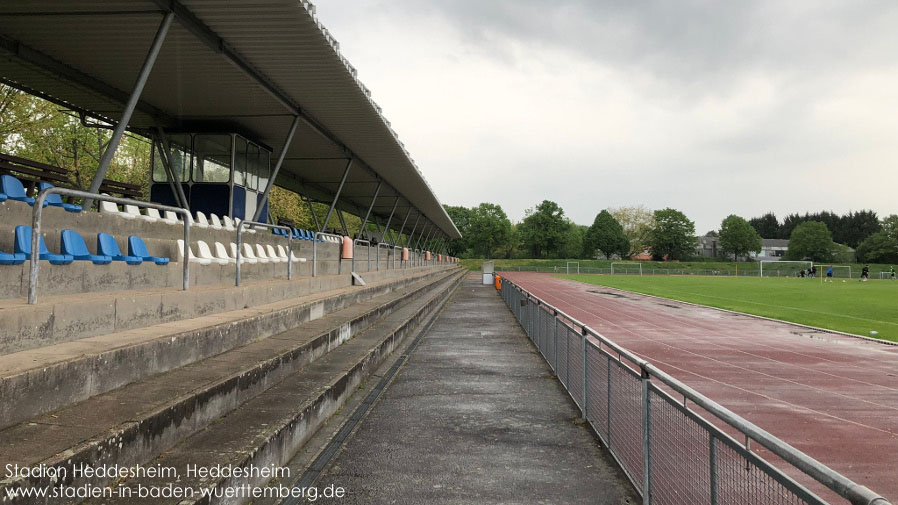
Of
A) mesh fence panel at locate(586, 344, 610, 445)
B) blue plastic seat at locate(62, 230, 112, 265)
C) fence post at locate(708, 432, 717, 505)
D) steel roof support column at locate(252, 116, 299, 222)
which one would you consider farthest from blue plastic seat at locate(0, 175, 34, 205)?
steel roof support column at locate(252, 116, 299, 222)

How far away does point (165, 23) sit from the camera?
9398mm

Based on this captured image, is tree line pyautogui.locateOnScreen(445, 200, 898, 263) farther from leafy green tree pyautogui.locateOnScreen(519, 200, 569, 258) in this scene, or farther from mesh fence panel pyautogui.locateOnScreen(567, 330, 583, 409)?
mesh fence panel pyautogui.locateOnScreen(567, 330, 583, 409)

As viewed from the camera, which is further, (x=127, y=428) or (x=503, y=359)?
(x=503, y=359)

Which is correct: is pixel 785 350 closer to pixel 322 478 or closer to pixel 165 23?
pixel 322 478

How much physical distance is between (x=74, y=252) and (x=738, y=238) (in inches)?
5317

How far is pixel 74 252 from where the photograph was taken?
5.98 meters

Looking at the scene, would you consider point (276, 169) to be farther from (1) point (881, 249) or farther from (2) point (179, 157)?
(1) point (881, 249)

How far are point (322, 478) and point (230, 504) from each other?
943mm

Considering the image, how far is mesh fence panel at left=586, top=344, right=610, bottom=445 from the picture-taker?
522cm

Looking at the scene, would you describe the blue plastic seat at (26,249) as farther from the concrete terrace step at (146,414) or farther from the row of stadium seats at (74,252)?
the concrete terrace step at (146,414)

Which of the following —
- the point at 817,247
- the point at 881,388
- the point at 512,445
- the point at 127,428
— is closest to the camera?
the point at 127,428

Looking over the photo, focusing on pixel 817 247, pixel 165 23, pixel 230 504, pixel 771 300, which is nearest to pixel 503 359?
pixel 230 504

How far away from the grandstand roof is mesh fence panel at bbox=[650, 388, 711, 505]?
8.65 meters

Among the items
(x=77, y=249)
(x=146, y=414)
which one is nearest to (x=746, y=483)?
(x=146, y=414)
